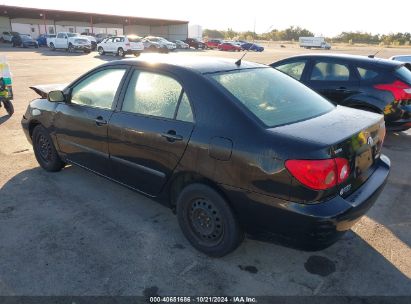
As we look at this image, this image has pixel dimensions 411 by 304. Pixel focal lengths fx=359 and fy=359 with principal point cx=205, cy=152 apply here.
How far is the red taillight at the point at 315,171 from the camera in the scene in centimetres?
254

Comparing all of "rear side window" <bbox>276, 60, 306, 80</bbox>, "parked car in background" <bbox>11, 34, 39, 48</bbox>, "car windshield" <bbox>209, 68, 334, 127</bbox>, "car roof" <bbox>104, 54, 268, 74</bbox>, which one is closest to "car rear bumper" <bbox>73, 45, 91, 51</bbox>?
"parked car in background" <bbox>11, 34, 39, 48</bbox>

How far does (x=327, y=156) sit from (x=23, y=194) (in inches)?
145

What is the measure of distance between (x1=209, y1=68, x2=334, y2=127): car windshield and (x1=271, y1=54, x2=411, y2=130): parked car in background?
291 centimetres

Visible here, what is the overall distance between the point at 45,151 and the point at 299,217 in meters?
3.88

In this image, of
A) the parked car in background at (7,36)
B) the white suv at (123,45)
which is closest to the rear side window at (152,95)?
the white suv at (123,45)

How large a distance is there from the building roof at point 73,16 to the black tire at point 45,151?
4552 cm

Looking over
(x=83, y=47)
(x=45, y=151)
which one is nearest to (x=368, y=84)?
(x=45, y=151)

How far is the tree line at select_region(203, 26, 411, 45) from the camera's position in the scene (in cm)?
8269

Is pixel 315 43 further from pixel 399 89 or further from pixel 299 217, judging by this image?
pixel 299 217

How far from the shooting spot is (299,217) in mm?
2615

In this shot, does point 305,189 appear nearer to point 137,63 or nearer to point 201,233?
point 201,233

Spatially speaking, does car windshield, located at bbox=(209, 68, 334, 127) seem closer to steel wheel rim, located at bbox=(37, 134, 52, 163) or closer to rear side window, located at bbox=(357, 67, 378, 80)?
steel wheel rim, located at bbox=(37, 134, 52, 163)

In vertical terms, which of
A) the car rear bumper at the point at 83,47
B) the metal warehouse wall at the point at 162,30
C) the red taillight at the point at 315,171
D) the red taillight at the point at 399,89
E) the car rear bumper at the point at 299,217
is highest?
the metal warehouse wall at the point at 162,30

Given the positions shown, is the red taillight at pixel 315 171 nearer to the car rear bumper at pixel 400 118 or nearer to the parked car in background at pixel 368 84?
the parked car in background at pixel 368 84
